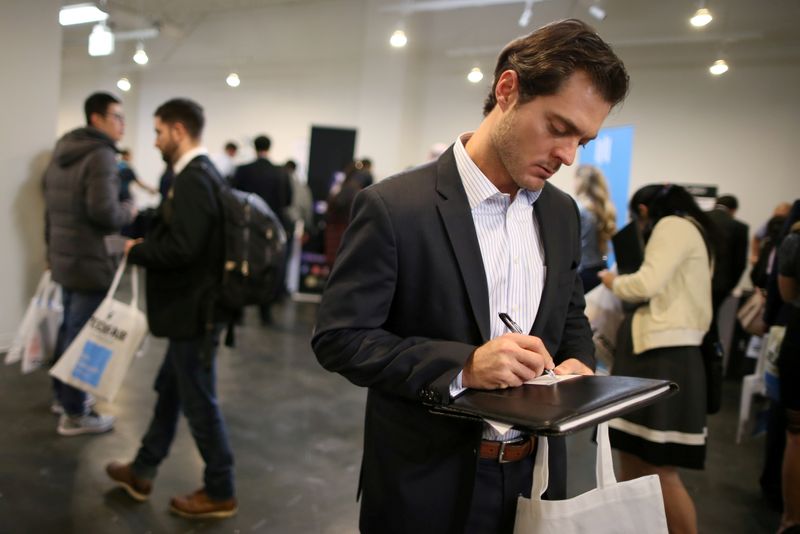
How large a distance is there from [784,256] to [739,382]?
3383 mm

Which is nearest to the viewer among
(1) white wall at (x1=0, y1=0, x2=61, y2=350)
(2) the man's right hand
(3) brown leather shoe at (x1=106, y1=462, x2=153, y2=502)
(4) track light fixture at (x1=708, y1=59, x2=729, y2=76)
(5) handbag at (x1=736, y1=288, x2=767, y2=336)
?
(2) the man's right hand

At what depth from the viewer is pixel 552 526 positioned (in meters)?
1.07

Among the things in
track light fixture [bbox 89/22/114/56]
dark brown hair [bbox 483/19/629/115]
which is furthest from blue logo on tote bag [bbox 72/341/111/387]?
dark brown hair [bbox 483/19/629/115]

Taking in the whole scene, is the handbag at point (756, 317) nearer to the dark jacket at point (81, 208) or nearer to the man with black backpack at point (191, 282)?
the man with black backpack at point (191, 282)

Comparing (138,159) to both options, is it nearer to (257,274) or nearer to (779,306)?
(257,274)

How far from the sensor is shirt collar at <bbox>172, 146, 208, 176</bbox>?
97.3 inches

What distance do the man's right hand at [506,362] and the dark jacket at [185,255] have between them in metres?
1.60

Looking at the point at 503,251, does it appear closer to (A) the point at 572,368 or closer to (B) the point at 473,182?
(B) the point at 473,182

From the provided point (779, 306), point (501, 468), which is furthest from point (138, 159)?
point (501, 468)

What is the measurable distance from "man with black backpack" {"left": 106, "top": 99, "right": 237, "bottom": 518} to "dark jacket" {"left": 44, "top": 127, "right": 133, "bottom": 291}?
694mm

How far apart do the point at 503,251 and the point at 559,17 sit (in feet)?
6.19

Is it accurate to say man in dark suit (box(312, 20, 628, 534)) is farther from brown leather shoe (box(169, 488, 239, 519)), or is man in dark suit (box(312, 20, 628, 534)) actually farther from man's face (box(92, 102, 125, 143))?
man's face (box(92, 102, 125, 143))

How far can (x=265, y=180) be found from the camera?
21.8 ft

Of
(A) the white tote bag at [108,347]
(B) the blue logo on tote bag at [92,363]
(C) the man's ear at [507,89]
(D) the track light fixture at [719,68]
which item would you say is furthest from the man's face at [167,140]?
(D) the track light fixture at [719,68]
